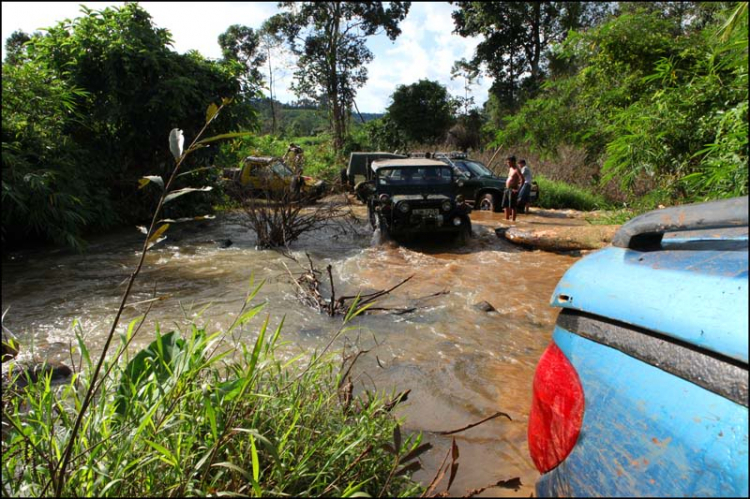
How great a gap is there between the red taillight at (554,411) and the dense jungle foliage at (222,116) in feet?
7.12

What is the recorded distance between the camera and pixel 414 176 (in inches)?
370

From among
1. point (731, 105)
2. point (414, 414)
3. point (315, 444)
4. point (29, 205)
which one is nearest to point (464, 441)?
point (414, 414)

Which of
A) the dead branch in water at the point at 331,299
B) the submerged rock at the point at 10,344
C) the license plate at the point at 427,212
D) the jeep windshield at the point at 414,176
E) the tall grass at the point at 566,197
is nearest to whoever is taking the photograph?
the submerged rock at the point at 10,344

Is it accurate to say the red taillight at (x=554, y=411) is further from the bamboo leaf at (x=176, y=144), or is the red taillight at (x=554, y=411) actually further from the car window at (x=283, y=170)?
the car window at (x=283, y=170)

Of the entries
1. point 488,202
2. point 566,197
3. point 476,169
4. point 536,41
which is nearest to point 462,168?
point 476,169

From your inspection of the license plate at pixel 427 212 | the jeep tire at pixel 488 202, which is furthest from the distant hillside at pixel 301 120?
the license plate at pixel 427 212

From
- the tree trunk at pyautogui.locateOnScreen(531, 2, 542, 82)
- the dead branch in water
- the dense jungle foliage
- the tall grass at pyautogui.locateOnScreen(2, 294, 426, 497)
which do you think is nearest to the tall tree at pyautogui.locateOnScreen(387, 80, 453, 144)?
the tree trunk at pyautogui.locateOnScreen(531, 2, 542, 82)

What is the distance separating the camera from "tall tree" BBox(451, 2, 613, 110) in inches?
958

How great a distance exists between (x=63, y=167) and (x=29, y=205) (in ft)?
3.19

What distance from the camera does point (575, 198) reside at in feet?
45.4

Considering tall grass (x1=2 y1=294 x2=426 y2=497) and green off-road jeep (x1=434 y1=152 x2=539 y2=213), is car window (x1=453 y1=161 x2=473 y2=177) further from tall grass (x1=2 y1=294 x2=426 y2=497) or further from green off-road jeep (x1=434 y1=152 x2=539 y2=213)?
tall grass (x1=2 y1=294 x2=426 y2=497)

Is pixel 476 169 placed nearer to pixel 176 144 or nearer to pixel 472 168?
pixel 472 168

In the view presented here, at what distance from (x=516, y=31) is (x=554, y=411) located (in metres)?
27.9

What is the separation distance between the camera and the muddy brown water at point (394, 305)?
305cm
